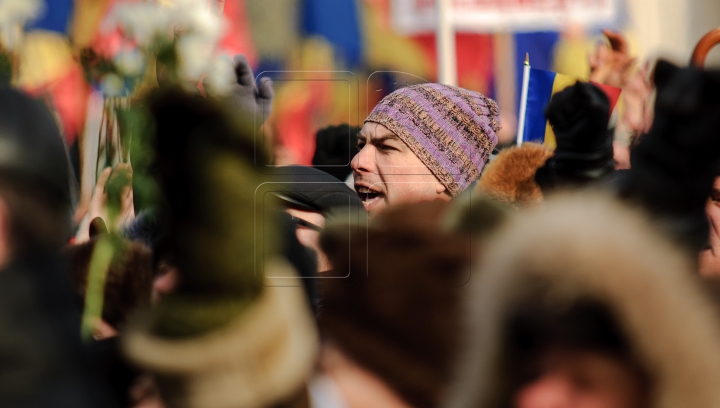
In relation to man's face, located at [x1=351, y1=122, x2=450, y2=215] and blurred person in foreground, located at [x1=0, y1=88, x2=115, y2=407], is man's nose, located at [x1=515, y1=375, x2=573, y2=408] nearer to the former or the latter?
man's face, located at [x1=351, y1=122, x2=450, y2=215]

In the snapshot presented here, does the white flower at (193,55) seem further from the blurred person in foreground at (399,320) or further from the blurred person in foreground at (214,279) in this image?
the blurred person in foreground at (399,320)

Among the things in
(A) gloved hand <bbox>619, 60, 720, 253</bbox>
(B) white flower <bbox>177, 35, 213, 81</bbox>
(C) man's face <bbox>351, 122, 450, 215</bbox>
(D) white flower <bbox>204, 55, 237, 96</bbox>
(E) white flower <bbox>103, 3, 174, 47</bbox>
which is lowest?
(C) man's face <bbox>351, 122, 450, 215</bbox>

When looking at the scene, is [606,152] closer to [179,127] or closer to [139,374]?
[179,127]

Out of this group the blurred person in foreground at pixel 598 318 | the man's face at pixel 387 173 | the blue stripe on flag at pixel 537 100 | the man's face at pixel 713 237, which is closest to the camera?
the blurred person in foreground at pixel 598 318

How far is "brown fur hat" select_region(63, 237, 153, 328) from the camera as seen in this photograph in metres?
1.73

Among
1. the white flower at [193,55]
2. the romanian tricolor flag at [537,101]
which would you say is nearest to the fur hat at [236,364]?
the white flower at [193,55]

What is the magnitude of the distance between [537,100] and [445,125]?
359 mm

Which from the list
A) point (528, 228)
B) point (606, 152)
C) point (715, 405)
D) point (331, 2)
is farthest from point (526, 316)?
point (331, 2)

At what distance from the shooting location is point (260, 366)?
1325 mm

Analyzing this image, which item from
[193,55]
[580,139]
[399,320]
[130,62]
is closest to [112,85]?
[130,62]

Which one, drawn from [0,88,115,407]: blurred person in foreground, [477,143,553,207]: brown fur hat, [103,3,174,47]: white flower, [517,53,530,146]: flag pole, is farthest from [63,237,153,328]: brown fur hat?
[517,53,530,146]: flag pole

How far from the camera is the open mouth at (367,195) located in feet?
5.39

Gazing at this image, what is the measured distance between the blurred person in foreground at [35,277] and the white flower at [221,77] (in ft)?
1.11

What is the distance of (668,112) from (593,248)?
574 millimetres
